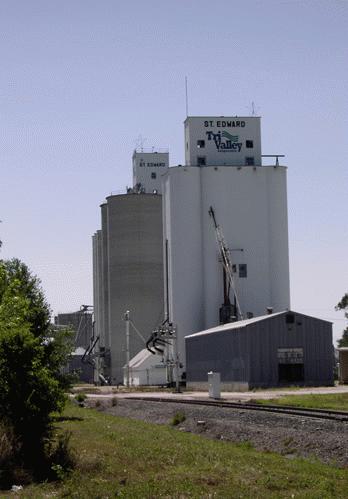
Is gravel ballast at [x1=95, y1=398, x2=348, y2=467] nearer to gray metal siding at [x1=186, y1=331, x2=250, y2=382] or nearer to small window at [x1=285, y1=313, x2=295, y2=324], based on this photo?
gray metal siding at [x1=186, y1=331, x2=250, y2=382]

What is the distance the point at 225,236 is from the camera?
8862 centimetres

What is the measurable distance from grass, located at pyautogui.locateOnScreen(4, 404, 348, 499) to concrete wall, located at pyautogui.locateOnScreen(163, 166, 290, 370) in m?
64.5

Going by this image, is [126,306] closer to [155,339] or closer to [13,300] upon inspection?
[155,339]

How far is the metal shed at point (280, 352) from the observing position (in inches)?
2411

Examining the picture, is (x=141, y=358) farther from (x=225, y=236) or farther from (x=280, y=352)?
(x=280, y=352)

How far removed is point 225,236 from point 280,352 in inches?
1102

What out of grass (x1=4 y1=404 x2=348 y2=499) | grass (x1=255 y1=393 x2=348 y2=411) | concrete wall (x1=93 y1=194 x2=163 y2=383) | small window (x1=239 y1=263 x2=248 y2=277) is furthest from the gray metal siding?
grass (x1=4 y1=404 x2=348 y2=499)

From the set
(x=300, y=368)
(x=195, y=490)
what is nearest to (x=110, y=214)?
(x=300, y=368)

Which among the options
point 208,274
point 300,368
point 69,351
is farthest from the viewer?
point 208,274

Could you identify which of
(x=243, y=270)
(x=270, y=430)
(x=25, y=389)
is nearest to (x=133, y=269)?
(x=243, y=270)

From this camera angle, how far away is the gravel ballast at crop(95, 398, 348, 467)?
20328mm

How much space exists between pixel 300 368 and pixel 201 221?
97.5 ft

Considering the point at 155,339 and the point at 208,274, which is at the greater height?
the point at 208,274

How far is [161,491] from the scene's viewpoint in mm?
15625
